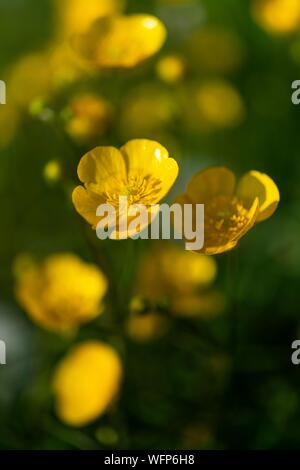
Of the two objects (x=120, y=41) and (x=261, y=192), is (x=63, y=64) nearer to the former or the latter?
(x=120, y=41)

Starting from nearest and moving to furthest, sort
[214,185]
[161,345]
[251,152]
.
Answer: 1. [214,185]
2. [161,345]
3. [251,152]

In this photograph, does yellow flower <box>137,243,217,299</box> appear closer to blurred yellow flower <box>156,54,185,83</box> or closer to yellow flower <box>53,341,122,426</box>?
yellow flower <box>53,341,122,426</box>

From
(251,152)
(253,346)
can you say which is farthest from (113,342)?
(251,152)

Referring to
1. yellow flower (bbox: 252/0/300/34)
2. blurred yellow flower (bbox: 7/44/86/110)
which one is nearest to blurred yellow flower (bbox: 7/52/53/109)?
blurred yellow flower (bbox: 7/44/86/110)

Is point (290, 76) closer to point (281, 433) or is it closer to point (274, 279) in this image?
point (274, 279)

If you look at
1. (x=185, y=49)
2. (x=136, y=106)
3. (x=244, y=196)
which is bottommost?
(x=244, y=196)

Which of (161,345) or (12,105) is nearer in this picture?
(161,345)

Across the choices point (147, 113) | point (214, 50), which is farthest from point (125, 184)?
point (214, 50)
